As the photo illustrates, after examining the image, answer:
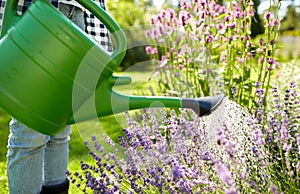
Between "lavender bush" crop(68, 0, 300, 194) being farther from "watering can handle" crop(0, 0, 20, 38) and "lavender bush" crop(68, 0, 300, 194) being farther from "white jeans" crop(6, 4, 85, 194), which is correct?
"watering can handle" crop(0, 0, 20, 38)

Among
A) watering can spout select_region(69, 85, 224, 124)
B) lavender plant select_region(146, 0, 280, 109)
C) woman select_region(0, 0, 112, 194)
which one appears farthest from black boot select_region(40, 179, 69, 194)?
lavender plant select_region(146, 0, 280, 109)

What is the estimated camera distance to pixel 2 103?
134 cm

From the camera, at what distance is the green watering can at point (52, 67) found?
129cm

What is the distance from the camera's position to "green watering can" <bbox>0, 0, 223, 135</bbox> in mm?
1294

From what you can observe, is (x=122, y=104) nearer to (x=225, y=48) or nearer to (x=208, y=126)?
(x=208, y=126)

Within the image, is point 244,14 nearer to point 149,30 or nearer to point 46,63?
point 149,30

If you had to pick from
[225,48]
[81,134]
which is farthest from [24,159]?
[81,134]

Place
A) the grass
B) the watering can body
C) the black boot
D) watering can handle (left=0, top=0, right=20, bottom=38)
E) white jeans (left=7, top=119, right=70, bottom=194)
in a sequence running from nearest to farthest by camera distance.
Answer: the watering can body < watering can handle (left=0, top=0, right=20, bottom=38) < white jeans (left=7, top=119, right=70, bottom=194) < the black boot < the grass

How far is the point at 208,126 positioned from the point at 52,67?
69cm

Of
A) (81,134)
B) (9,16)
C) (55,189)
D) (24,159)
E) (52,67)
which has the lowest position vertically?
(81,134)

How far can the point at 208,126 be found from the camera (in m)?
1.74

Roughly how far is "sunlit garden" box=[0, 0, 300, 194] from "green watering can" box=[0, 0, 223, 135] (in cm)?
24

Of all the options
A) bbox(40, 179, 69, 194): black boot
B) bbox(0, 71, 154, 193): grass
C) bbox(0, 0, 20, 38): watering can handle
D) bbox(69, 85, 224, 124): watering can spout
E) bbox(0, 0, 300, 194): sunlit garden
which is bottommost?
bbox(0, 71, 154, 193): grass

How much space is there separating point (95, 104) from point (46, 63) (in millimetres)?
192
